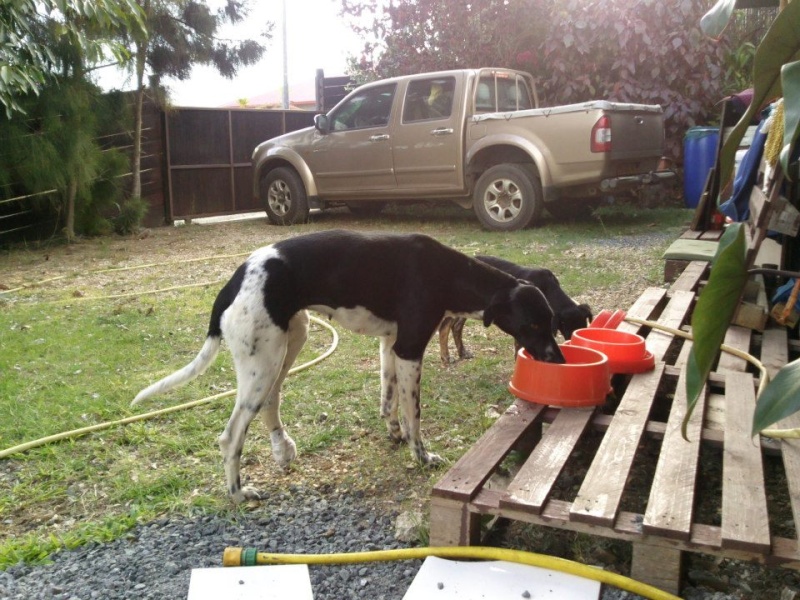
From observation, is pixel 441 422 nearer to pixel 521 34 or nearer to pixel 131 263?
pixel 131 263

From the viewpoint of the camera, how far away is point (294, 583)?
2381 mm

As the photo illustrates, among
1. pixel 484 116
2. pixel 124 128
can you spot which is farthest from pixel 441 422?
pixel 124 128

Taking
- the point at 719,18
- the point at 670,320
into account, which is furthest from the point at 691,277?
the point at 719,18

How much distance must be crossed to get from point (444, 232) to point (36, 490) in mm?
7380

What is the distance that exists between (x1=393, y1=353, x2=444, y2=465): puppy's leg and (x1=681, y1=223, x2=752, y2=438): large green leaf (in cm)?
186

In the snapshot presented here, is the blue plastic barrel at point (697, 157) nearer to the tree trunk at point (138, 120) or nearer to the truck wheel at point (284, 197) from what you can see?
the truck wheel at point (284, 197)

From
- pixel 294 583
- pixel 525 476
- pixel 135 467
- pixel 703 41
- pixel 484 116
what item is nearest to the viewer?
pixel 294 583

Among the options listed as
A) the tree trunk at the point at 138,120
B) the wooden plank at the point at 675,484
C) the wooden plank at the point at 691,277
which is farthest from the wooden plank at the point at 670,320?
the tree trunk at the point at 138,120

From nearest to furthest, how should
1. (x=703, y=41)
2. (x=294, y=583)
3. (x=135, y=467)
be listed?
(x=294, y=583), (x=135, y=467), (x=703, y=41)

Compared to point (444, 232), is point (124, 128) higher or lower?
higher

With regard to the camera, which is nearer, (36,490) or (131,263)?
(36,490)

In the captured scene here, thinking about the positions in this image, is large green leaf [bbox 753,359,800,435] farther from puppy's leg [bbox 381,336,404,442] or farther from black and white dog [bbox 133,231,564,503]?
puppy's leg [bbox 381,336,404,442]

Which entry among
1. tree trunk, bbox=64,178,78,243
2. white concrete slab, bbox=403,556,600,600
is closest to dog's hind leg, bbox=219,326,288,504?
white concrete slab, bbox=403,556,600,600

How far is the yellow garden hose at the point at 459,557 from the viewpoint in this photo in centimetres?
219
